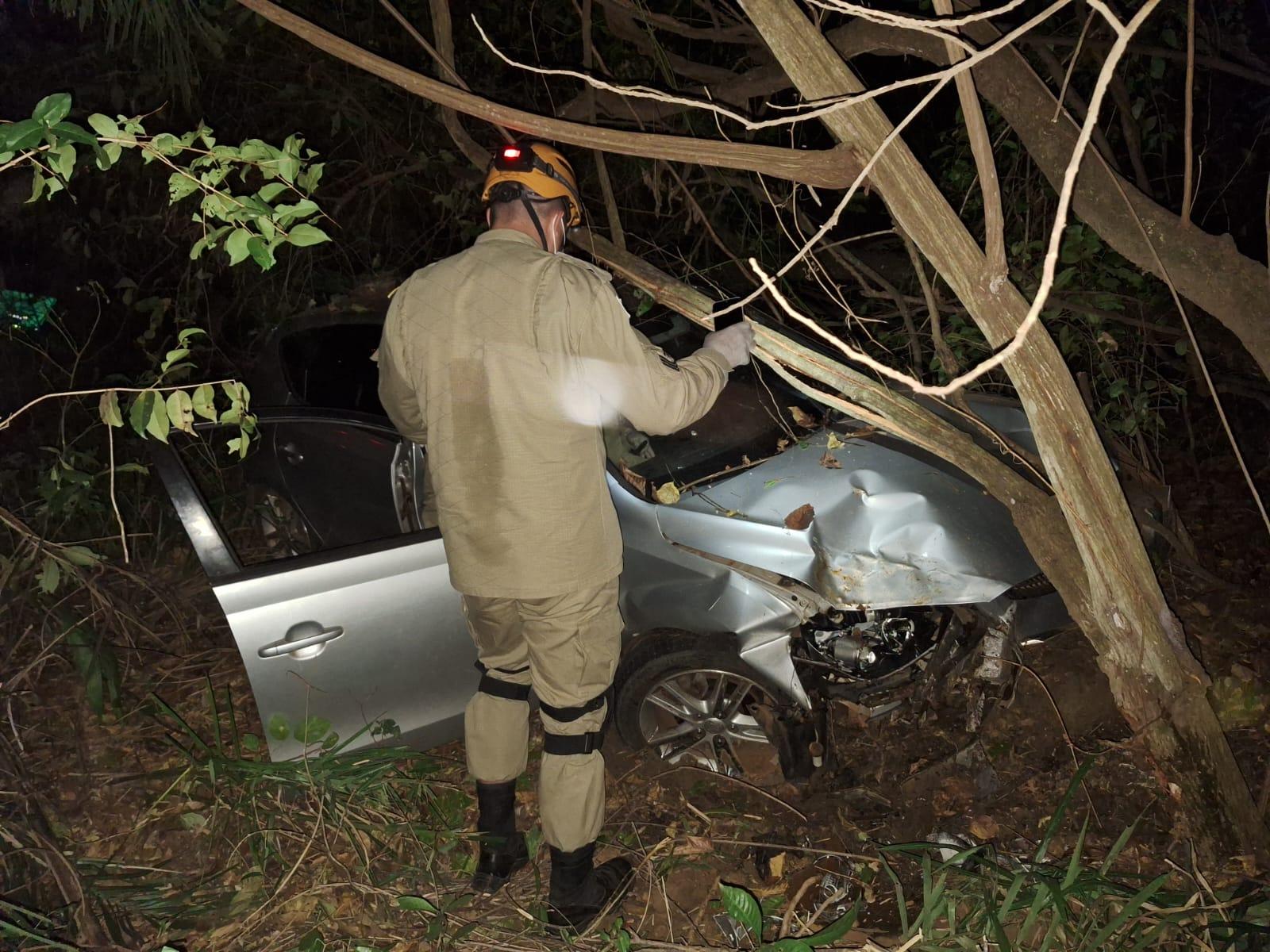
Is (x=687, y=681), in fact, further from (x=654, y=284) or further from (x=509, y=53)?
(x=509, y=53)

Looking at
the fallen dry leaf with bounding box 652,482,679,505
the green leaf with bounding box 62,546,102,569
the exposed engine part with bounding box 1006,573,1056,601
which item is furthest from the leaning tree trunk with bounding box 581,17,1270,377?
the green leaf with bounding box 62,546,102,569

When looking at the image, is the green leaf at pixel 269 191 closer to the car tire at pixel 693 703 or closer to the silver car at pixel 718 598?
the silver car at pixel 718 598

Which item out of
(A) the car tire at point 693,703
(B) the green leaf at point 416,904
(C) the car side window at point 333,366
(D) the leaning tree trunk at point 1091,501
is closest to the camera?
(D) the leaning tree trunk at point 1091,501

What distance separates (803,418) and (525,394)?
4.35 feet

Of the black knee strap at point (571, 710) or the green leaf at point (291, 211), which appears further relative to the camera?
the black knee strap at point (571, 710)

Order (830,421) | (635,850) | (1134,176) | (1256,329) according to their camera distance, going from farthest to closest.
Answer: (1134,176) < (830,421) < (635,850) < (1256,329)

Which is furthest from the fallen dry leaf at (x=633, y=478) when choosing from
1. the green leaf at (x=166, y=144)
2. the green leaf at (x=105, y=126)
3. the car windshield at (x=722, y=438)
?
the green leaf at (x=105, y=126)

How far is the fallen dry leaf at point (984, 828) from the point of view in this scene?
2725 mm

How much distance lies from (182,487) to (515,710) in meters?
1.17

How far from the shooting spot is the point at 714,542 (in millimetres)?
2779

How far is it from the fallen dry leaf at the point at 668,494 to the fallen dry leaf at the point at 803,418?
0.59 metres

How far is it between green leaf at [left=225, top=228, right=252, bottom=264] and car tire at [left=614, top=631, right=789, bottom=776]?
165 centimetres

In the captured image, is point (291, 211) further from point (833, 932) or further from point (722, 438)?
point (833, 932)

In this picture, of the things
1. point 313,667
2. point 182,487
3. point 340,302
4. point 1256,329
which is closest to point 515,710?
point 313,667
